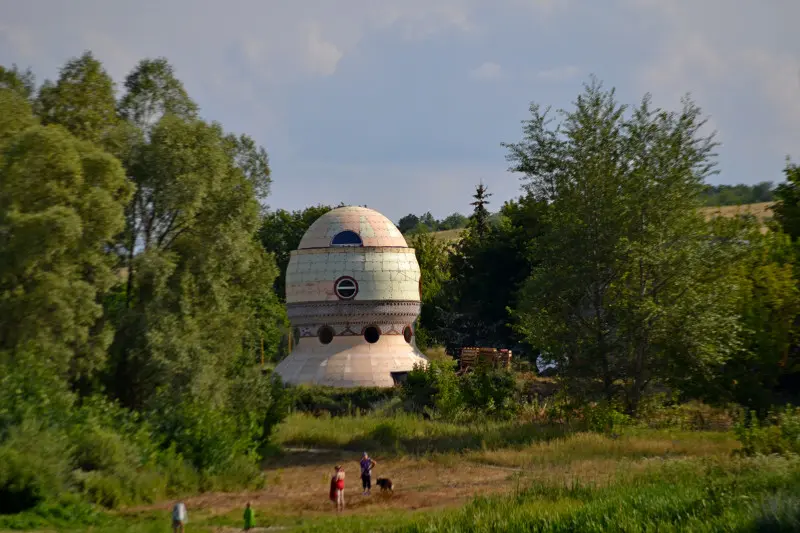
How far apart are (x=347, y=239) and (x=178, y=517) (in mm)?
36726

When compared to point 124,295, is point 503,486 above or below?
below

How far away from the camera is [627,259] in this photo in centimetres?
3716

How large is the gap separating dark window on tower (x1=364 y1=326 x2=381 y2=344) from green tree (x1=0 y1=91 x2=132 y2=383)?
88.4ft

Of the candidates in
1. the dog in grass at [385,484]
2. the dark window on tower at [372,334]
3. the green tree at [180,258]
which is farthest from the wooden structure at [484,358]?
the dog in grass at [385,484]

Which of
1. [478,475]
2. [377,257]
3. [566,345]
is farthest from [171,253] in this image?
[377,257]

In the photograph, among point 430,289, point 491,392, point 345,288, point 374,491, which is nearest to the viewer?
point 374,491

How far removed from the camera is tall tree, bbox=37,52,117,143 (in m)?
32.6

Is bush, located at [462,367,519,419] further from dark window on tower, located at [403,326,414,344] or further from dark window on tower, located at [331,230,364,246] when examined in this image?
dark window on tower, located at [331,230,364,246]

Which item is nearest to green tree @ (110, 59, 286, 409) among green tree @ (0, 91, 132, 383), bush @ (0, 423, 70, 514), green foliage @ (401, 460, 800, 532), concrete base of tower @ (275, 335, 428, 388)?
green tree @ (0, 91, 132, 383)

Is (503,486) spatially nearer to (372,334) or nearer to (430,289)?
(372,334)

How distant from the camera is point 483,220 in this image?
8894 centimetres

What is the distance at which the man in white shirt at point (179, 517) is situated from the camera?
69.6 ft

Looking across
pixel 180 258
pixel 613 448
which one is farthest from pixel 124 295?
pixel 613 448

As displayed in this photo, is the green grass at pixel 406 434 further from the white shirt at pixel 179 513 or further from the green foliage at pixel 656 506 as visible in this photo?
the white shirt at pixel 179 513
